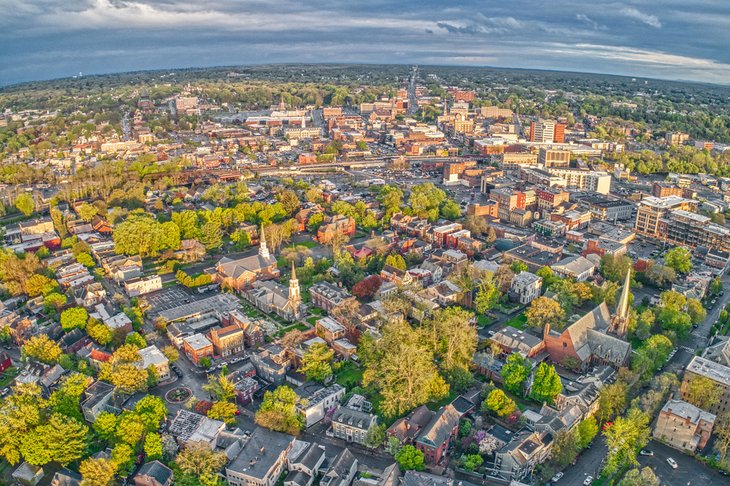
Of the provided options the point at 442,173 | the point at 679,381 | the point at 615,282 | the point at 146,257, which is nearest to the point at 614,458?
the point at 679,381

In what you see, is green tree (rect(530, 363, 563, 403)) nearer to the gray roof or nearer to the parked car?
the parked car

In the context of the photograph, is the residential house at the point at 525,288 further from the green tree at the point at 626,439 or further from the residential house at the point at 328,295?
the green tree at the point at 626,439

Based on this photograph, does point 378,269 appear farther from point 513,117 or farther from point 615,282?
point 513,117

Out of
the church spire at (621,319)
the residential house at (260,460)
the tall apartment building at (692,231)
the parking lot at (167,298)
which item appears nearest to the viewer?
the residential house at (260,460)

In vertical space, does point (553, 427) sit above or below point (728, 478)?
above

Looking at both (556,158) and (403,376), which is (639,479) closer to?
(403,376)

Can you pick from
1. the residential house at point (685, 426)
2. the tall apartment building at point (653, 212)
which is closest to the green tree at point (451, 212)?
the tall apartment building at point (653, 212)

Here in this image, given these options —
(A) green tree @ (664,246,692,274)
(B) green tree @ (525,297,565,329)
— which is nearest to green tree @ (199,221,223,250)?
(B) green tree @ (525,297,565,329)
